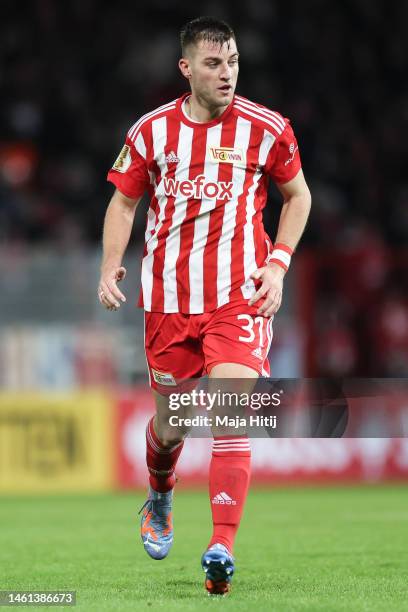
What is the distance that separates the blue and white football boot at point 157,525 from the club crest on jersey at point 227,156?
5.11 feet

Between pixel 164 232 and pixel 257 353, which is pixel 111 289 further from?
pixel 257 353

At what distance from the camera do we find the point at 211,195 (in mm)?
4883

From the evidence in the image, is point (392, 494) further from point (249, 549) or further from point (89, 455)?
point (249, 549)

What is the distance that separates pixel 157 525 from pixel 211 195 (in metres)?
1.53

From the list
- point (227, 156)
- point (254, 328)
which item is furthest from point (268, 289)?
point (227, 156)

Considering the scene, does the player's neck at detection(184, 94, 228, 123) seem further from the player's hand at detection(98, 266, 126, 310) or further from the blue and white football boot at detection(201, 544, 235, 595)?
the blue and white football boot at detection(201, 544, 235, 595)

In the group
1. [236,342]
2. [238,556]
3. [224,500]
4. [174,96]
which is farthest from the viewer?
[174,96]

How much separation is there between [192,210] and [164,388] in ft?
2.42

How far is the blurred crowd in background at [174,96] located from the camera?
1488 cm

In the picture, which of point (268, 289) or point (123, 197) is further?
point (123, 197)

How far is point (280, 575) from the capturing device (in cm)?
511

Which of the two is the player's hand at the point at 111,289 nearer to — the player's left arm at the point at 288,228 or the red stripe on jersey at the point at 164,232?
the red stripe on jersey at the point at 164,232

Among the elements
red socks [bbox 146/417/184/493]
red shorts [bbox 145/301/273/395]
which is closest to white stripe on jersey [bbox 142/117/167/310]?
red shorts [bbox 145/301/273/395]

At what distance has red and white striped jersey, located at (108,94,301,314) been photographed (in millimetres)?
4867
